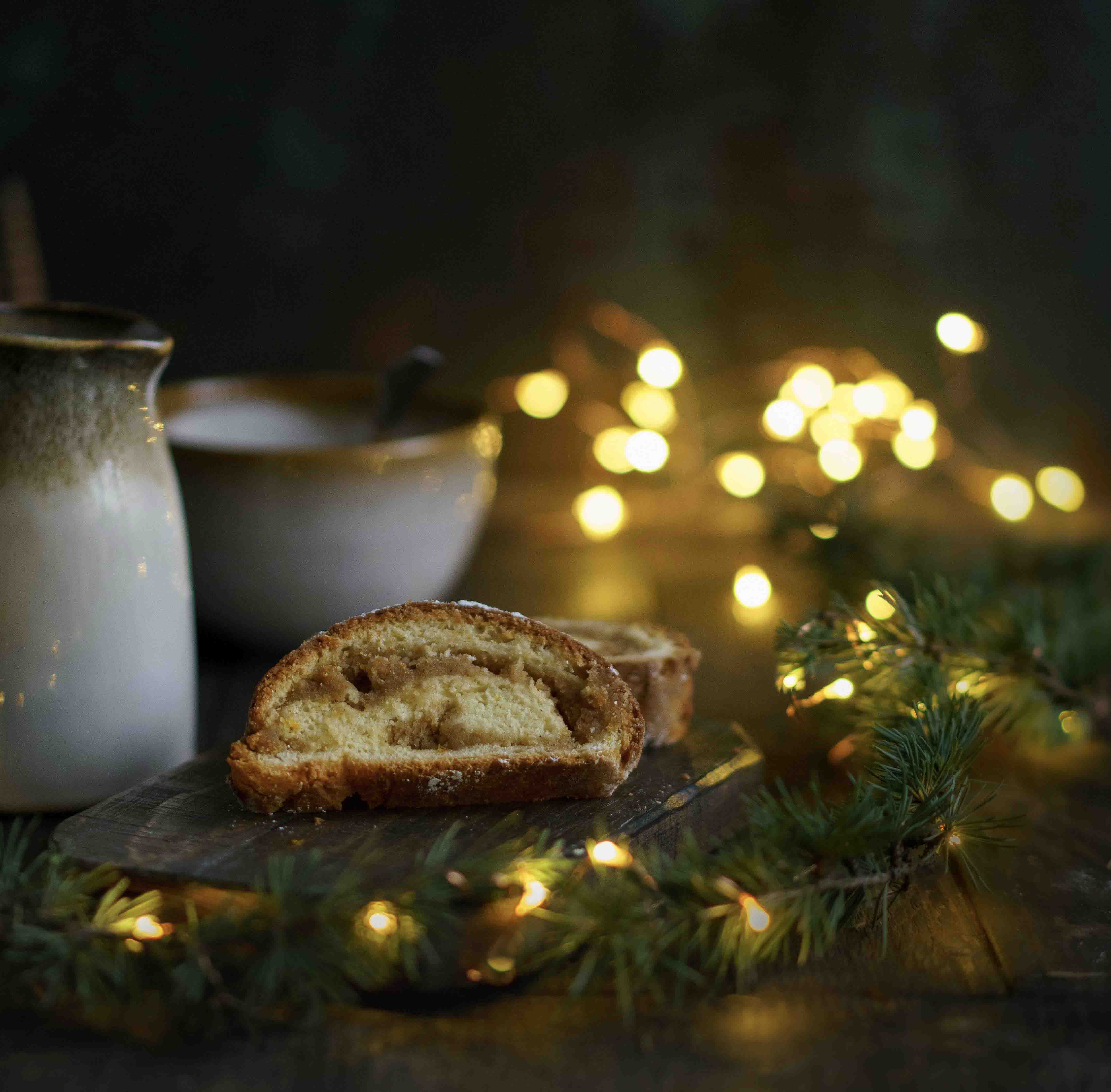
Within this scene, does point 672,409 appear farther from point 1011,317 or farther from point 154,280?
point 154,280

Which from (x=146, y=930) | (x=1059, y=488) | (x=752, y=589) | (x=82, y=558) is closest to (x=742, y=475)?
(x=752, y=589)

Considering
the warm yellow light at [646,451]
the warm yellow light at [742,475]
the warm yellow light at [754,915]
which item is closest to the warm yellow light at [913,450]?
the warm yellow light at [742,475]

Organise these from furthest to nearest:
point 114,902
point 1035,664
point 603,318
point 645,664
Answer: point 603,318 < point 1035,664 < point 645,664 < point 114,902

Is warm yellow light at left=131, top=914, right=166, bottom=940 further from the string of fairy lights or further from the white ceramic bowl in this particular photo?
the string of fairy lights

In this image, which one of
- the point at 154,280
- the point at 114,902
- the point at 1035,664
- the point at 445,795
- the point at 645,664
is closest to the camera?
the point at 114,902

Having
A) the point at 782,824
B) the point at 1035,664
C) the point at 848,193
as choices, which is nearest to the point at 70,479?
the point at 782,824

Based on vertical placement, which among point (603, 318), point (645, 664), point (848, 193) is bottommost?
point (645, 664)

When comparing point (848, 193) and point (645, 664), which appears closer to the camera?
point (645, 664)
